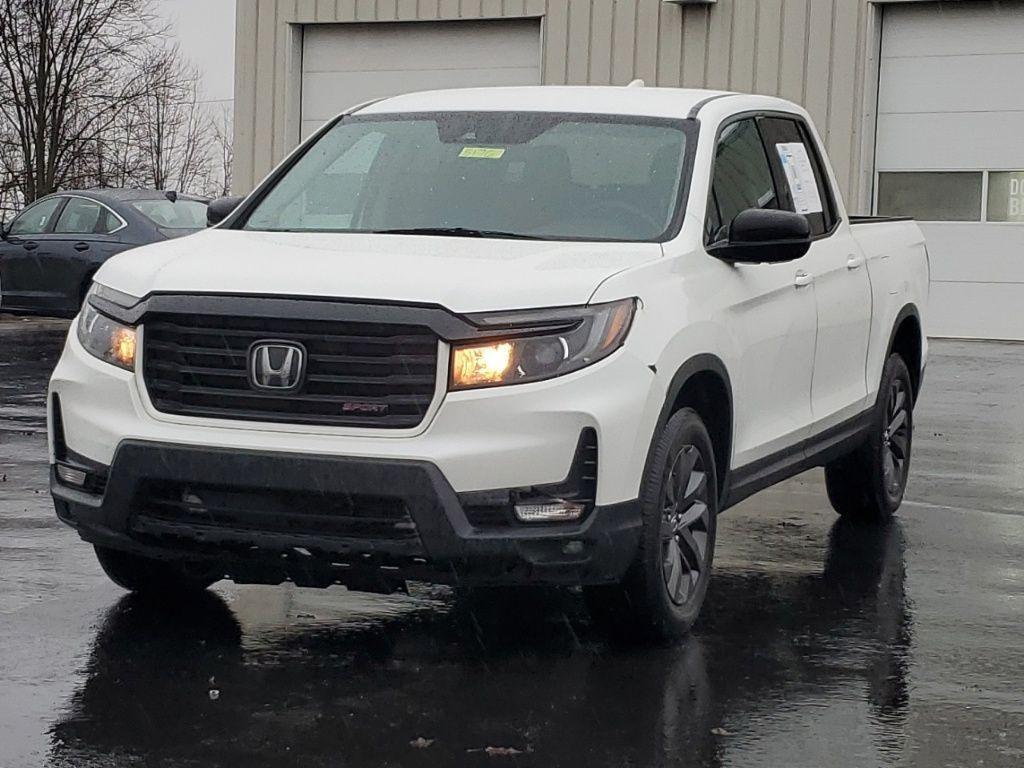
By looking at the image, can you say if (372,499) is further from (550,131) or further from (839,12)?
(839,12)

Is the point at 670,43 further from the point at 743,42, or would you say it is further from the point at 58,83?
the point at 58,83

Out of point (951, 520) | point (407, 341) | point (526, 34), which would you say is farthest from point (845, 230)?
point (526, 34)

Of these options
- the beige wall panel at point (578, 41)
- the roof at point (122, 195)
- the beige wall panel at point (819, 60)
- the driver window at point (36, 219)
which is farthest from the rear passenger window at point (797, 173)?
the beige wall panel at point (578, 41)

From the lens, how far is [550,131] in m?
6.77

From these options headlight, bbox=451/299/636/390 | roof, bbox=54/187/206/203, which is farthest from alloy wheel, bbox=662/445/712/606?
roof, bbox=54/187/206/203

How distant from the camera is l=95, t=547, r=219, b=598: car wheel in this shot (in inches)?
242

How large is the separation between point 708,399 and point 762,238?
581mm

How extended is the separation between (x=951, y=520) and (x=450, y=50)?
16.9 metres

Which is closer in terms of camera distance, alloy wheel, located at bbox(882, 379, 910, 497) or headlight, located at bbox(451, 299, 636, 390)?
headlight, located at bbox(451, 299, 636, 390)

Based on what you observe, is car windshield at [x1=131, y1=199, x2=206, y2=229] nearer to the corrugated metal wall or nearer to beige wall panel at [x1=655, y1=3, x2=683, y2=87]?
the corrugated metal wall

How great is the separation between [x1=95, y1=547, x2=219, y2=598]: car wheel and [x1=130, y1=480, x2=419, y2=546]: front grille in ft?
2.19

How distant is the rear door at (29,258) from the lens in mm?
19438

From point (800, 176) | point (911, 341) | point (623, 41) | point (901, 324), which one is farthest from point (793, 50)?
point (800, 176)

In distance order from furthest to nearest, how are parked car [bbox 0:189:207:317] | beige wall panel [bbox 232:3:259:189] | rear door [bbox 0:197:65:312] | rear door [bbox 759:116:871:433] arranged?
1. beige wall panel [bbox 232:3:259:189]
2. rear door [bbox 0:197:65:312]
3. parked car [bbox 0:189:207:317]
4. rear door [bbox 759:116:871:433]
